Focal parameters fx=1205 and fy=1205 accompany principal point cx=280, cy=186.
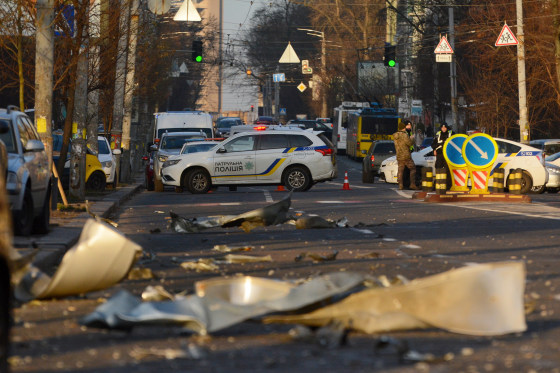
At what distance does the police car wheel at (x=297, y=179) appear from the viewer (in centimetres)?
3244

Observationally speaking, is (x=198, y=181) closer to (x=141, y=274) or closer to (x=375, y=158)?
(x=375, y=158)

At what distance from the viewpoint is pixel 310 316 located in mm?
7133

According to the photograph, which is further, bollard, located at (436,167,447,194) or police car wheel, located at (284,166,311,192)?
police car wheel, located at (284,166,311,192)

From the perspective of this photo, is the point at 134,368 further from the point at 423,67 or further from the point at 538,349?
the point at 423,67

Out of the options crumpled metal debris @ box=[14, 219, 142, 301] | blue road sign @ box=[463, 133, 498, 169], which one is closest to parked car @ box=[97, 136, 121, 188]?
blue road sign @ box=[463, 133, 498, 169]

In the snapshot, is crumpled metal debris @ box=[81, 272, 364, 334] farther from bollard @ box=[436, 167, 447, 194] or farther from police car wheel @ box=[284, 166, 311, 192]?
police car wheel @ box=[284, 166, 311, 192]

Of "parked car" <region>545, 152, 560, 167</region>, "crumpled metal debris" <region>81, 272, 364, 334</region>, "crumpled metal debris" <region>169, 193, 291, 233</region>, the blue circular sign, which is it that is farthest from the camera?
"parked car" <region>545, 152, 560, 167</region>

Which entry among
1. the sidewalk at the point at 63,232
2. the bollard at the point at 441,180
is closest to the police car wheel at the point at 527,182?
the bollard at the point at 441,180

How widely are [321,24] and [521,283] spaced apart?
3719 inches

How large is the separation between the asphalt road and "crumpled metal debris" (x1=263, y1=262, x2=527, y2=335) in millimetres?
78

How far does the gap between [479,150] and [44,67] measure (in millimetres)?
9364

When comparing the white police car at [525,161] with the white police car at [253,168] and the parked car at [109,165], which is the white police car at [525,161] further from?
A: the parked car at [109,165]

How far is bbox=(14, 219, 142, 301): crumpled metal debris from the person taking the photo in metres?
8.04

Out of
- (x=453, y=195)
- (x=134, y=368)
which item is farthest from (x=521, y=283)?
(x=453, y=195)
